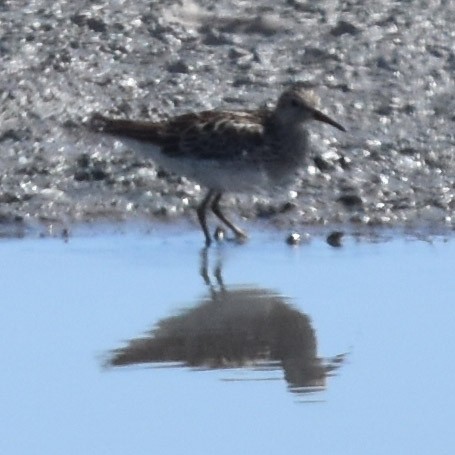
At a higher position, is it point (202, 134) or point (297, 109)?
point (297, 109)

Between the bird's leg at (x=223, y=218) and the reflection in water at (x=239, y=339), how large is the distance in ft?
3.26

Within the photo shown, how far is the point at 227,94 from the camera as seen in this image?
1170 cm

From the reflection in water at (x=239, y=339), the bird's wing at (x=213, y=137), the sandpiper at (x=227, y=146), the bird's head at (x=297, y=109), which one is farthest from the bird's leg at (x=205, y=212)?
the reflection in water at (x=239, y=339)

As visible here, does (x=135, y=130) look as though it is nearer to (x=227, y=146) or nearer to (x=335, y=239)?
(x=227, y=146)

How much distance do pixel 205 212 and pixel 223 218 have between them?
105 mm

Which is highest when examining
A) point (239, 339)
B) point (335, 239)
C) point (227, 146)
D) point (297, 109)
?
point (297, 109)

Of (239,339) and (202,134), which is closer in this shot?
(239,339)

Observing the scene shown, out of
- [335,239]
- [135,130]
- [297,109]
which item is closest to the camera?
[335,239]

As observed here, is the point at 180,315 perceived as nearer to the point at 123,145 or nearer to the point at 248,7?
the point at 123,145

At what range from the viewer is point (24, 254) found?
31.4 feet

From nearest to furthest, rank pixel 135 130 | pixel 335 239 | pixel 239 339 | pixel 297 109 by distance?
pixel 239 339 → pixel 335 239 → pixel 135 130 → pixel 297 109

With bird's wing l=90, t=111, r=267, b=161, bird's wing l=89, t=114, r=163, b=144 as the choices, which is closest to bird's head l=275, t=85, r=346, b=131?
bird's wing l=90, t=111, r=267, b=161

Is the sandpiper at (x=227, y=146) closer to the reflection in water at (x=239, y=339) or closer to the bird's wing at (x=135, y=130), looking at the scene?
the bird's wing at (x=135, y=130)

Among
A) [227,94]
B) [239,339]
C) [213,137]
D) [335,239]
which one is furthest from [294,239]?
[227,94]
